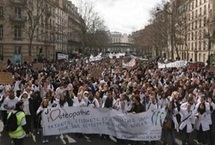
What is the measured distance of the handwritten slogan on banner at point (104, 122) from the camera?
436 inches

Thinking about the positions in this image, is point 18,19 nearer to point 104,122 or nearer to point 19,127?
point 104,122

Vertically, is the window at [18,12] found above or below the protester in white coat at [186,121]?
above

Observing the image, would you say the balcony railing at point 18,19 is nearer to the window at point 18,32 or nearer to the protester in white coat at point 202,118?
the window at point 18,32

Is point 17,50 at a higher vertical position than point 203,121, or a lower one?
higher

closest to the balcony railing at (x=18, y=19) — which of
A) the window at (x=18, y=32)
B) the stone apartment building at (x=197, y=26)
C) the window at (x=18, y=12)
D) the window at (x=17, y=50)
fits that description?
the window at (x=18, y=12)

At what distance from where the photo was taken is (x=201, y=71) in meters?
26.5

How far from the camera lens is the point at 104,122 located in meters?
11.8

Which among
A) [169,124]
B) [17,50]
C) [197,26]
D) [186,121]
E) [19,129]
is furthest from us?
[197,26]

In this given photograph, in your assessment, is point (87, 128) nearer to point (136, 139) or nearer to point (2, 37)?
point (136, 139)

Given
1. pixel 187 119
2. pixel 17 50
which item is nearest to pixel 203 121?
pixel 187 119

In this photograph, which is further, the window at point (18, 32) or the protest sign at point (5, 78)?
the window at point (18, 32)

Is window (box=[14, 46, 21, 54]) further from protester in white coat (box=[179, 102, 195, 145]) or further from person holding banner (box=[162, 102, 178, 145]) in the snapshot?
protester in white coat (box=[179, 102, 195, 145])

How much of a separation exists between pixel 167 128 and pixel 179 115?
0.72 metres

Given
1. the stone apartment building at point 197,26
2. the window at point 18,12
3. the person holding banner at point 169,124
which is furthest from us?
the stone apartment building at point 197,26
